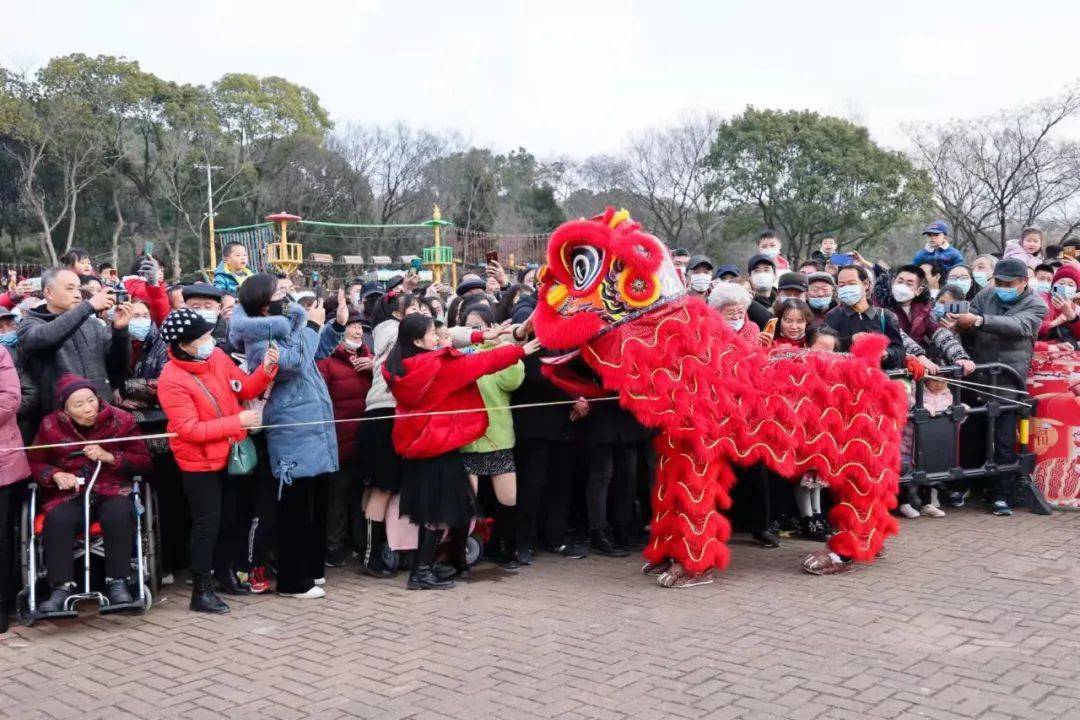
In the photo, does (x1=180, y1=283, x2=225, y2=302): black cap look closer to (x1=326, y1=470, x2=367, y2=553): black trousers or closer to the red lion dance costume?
(x1=326, y1=470, x2=367, y2=553): black trousers

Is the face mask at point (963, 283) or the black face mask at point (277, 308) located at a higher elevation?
the face mask at point (963, 283)

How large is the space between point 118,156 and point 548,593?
34963mm

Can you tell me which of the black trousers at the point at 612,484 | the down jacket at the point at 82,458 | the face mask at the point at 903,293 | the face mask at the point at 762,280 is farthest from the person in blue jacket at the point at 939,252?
the down jacket at the point at 82,458

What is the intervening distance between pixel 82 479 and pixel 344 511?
1.93 meters

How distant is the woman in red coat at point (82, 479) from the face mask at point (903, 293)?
19.7ft

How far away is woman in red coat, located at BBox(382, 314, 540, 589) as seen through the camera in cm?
592

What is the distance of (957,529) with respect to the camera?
7379 millimetres

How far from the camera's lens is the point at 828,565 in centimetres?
617

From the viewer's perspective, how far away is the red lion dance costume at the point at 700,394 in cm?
559

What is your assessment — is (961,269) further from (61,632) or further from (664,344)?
(61,632)

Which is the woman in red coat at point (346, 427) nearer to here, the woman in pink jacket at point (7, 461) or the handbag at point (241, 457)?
the handbag at point (241, 457)

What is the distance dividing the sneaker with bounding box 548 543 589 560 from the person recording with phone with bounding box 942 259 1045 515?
3601mm

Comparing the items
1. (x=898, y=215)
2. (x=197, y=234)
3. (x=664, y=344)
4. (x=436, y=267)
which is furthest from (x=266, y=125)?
(x=664, y=344)

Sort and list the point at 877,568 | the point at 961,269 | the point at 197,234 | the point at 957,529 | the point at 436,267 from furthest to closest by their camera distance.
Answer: the point at 197,234, the point at 436,267, the point at 961,269, the point at 957,529, the point at 877,568
